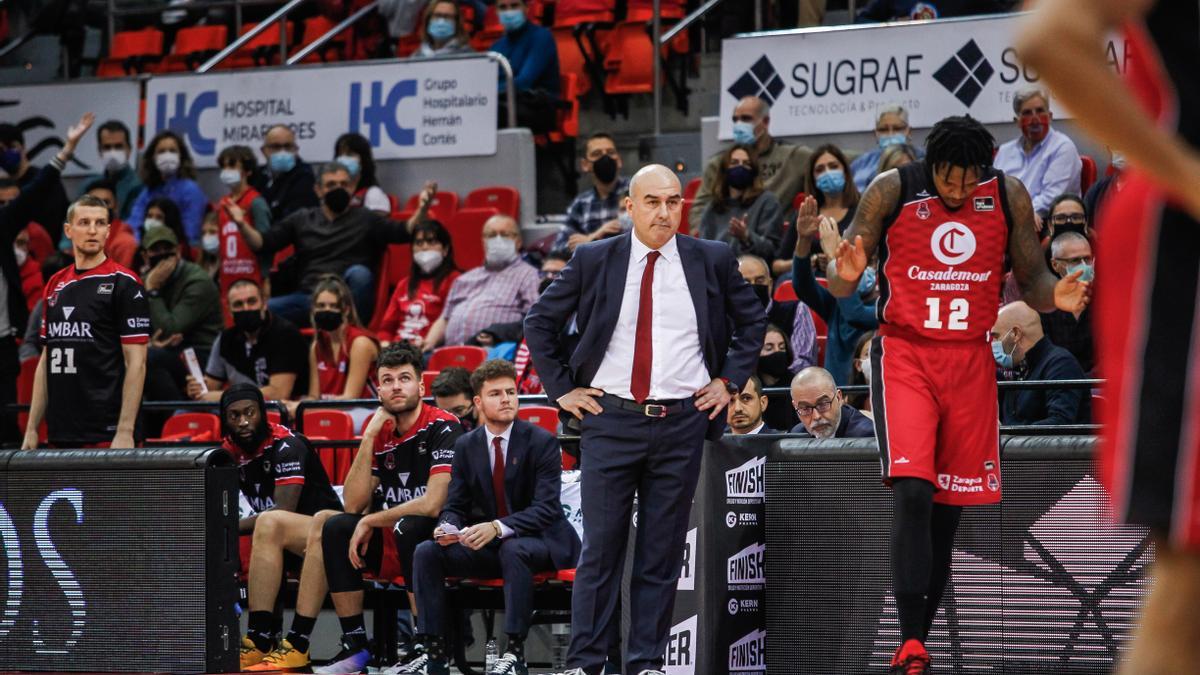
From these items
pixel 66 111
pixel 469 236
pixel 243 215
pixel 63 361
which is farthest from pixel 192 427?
pixel 66 111

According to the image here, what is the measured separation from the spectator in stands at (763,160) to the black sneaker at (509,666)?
204 inches

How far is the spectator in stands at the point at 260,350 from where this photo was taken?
12.2 meters

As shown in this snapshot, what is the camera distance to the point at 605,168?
42.5 ft

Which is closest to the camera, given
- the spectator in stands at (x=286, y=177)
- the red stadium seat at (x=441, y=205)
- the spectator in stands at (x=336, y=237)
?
the spectator in stands at (x=336, y=237)

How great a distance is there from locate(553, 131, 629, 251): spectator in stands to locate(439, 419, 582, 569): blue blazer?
170 inches

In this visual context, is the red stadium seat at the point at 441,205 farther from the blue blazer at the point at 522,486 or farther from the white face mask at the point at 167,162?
the blue blazer at the point at 522,486

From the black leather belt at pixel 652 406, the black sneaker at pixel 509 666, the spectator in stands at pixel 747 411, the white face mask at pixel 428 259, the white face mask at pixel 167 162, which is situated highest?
the white face mask at pixel 167 162

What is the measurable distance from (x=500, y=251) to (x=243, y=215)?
2.76 m

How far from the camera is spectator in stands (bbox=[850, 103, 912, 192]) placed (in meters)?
12.3

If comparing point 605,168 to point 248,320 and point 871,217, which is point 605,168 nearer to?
point 248,320

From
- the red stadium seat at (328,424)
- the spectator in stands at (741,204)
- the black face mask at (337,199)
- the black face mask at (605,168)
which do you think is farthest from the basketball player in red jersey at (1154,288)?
the black face mask at (337,199)

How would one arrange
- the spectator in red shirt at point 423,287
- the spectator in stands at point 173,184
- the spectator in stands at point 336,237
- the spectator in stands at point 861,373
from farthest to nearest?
the spectator in stands at point 173,184, the spectator in stands at point 336,237, the spectator in red shirt at point 423,287, the spectator in stands at point 861,373

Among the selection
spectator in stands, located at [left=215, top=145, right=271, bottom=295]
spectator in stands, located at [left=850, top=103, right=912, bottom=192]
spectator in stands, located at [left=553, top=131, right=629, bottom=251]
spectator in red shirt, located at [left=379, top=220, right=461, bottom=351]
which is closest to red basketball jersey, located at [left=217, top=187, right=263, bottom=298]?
spectator in stands, located at [left=215, top=145, right=271, bottom=295]

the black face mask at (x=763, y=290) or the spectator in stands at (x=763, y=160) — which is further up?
the spectator in stands at (x=763, y=160)
